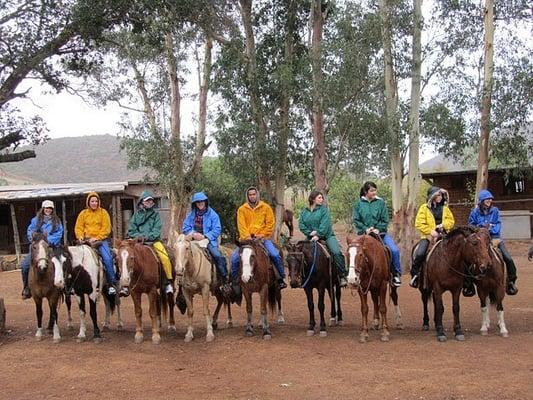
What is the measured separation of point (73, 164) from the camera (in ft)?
322

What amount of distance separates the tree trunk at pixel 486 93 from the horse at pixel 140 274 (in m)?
14.2

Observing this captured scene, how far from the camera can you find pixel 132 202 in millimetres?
32656

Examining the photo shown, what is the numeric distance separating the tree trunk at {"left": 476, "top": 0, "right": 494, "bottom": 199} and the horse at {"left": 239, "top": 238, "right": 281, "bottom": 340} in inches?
506

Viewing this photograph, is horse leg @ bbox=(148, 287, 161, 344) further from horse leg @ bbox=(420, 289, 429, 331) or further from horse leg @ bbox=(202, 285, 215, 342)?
horse leg @ bbox=(420, 289, 429, 331)

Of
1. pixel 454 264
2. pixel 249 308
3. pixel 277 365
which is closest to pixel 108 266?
pixel 249 308

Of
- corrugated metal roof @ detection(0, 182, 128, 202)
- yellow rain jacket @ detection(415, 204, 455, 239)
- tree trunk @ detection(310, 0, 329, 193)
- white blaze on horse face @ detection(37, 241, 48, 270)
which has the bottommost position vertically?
white blaze on horse face @ detection(37, 241, 48, 270)

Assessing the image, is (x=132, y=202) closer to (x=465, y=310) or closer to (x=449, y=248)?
(x=465, y=310)

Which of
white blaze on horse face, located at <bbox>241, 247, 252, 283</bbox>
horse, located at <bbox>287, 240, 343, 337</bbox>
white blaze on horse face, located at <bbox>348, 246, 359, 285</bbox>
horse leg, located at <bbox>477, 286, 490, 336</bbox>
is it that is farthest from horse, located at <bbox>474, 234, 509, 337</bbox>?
white blaze on horse face, located at <bbox>241, 247, 252, 283</bbox>

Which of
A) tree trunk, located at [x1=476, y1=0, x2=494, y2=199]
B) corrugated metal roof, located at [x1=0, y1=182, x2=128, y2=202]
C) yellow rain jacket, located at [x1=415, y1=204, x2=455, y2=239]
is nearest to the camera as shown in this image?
yellow rain jacket, located at [x1=415, y1=204, x2=455, y2=239]

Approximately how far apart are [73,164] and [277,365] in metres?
95.5

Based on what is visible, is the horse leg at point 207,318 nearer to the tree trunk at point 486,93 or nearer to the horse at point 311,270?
the horse at point 311,270

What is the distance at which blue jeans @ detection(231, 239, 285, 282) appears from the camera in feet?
34.8

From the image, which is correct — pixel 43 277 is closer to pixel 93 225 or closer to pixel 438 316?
pixel 93 225

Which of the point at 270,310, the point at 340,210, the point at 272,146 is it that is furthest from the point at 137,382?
the point at 340,210
